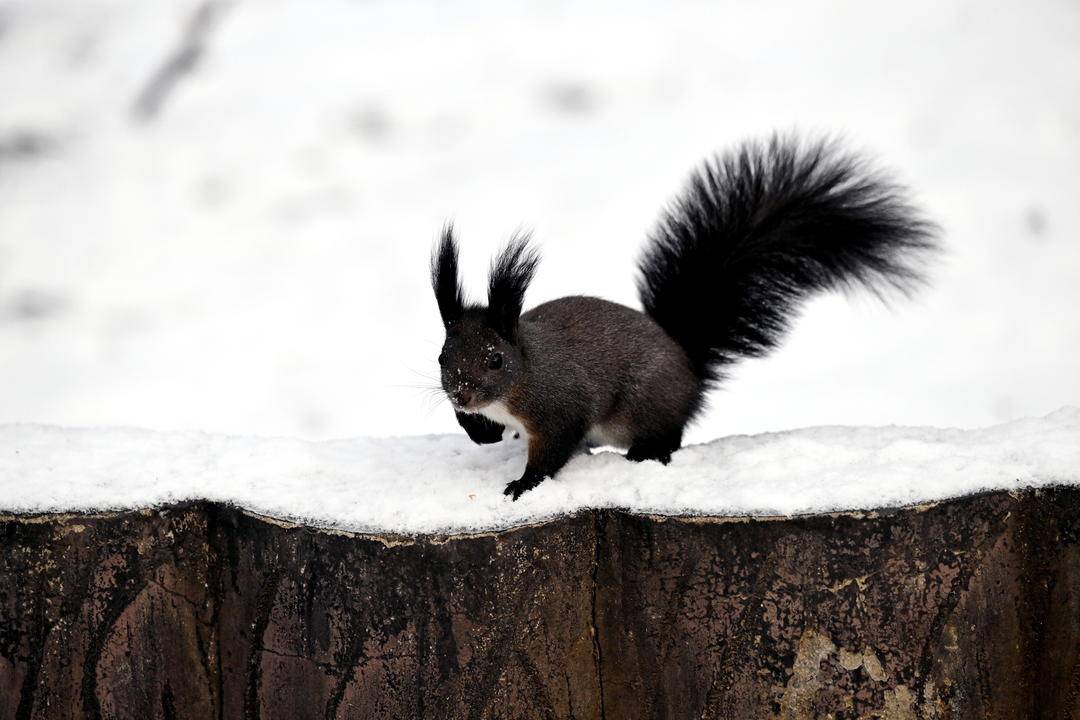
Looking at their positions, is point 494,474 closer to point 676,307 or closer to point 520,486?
point 520,486

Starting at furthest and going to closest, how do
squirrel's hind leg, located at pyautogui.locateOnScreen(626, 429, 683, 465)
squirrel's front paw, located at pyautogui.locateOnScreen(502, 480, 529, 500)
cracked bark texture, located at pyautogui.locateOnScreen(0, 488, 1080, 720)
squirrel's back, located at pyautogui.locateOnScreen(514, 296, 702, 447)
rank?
squirrel's hind leg, located at pyautogui.locateOnScreen(626, 429, 683, 465), squirrel's back, located at pyautogui.locateOnScreen(514, 296, 702, 447), squirrel's front paw, located at pyautogui.locateOnScreen(502, 480, 529, 500), cracked bark texture, located at pyautogui.locateOnScreen(0, 488, 1080, 720)

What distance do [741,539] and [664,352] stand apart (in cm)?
54

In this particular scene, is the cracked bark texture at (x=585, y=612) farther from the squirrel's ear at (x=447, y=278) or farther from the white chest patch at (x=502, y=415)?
the squirrel's ear at (x=447, y=278)

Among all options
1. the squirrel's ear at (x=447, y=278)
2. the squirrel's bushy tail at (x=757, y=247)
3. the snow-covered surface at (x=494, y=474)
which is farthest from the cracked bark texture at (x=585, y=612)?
the squirrel's bushy tail at (x=757, y=247)

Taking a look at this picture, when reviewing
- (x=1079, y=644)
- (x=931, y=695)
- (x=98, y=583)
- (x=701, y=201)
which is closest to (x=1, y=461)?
(x=98, y=583)

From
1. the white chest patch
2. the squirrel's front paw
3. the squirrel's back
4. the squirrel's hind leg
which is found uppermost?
the squirrel's back

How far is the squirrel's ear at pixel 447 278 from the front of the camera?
1.92 meters

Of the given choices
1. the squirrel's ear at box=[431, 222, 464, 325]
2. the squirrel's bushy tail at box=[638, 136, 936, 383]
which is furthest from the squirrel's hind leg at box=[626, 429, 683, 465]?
the squirrel's ear at box=[431, 222, 464, 325]

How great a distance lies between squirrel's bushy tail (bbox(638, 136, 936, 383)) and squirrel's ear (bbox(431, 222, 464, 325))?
0.59 metres

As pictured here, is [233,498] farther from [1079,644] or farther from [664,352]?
[1079,644]

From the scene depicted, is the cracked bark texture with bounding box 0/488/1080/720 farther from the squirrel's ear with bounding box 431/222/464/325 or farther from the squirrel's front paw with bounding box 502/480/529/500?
the squirrel's ear with bounding box 431/222/464/325

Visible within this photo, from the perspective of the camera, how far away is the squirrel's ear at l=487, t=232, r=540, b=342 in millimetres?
1887

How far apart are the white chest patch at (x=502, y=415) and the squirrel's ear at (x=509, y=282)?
0.41ft

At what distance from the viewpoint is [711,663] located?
1.79 meters
